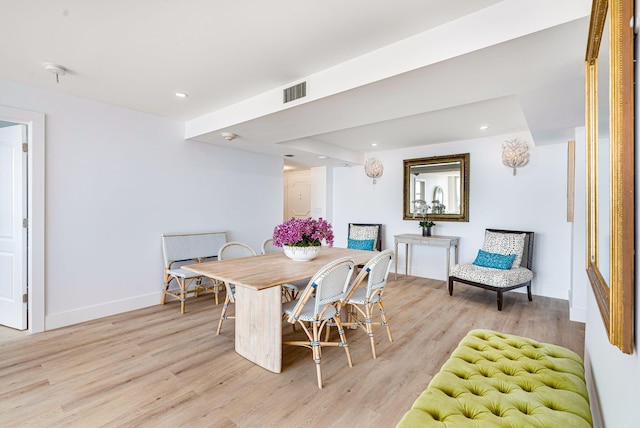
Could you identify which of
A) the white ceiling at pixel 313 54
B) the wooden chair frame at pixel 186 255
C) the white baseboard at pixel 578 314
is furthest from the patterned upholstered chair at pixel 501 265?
the wooden chair frame at pixel 186 255

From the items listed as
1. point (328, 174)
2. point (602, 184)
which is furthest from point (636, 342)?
point (328, 174)

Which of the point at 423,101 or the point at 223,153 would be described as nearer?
the point at 423,101

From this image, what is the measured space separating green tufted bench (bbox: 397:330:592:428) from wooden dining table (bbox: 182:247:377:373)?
1167mm

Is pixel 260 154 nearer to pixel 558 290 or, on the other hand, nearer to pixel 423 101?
pixel 423 101

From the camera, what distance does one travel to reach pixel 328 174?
22.2ft

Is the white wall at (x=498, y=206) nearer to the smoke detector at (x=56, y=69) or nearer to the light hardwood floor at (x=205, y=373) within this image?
the light hardwood floor at (x=205, y=373)

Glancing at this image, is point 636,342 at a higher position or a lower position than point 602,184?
lower

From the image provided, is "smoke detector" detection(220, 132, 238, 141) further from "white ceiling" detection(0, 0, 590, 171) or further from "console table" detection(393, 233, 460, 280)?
"console table" detection(393, 233, 460, 280)

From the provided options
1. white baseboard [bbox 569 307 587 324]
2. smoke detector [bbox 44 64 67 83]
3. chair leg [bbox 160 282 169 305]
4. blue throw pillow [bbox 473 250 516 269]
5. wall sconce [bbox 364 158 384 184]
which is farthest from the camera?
wall sconce [bbox 364 158 384 184]

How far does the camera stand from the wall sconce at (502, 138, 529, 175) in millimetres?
4465

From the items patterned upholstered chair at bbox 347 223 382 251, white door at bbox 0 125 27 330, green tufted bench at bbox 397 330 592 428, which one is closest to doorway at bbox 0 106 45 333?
white door at bbox 0 125 27 330

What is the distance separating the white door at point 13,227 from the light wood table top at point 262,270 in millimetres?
1913

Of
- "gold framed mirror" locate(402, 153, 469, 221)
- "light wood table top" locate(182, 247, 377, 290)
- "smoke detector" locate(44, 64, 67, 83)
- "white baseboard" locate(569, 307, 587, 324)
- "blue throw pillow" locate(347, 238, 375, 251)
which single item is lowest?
"white baseboard" locate(569, 307, 587, 324)

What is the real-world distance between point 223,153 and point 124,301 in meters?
2.36
